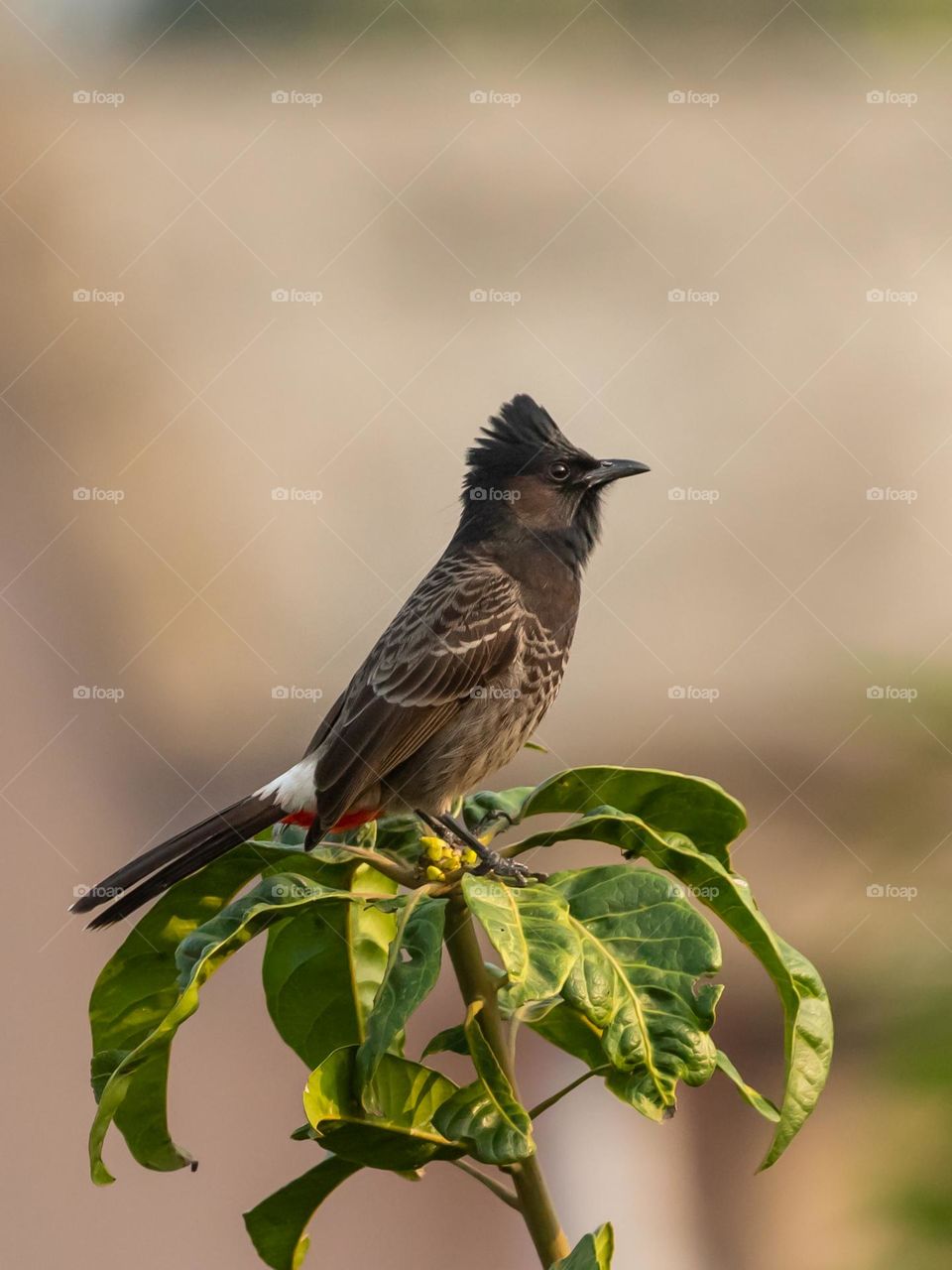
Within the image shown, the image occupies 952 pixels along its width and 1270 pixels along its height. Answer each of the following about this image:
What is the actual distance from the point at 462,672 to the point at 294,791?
1.77 ft

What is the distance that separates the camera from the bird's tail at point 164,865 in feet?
7.79

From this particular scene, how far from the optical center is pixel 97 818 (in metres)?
5.22

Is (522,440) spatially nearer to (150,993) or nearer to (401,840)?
(401,840)

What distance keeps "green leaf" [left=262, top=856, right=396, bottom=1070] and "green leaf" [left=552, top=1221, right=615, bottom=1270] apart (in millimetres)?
590

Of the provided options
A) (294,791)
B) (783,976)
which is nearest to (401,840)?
(294,791)

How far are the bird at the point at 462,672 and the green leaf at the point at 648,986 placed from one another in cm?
85

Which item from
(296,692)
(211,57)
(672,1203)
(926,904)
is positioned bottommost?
(672,1203)

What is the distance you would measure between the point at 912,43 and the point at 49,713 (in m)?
4.75

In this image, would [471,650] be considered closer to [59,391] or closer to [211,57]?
[59,391]

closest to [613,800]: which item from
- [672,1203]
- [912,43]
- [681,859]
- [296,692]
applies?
[681,859]

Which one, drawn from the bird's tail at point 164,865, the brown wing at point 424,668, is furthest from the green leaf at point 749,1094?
the brown wing at point 424,668

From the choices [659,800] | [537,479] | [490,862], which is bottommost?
[490,862]

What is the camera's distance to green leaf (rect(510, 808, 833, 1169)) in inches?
64.7

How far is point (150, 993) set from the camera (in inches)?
76.1
